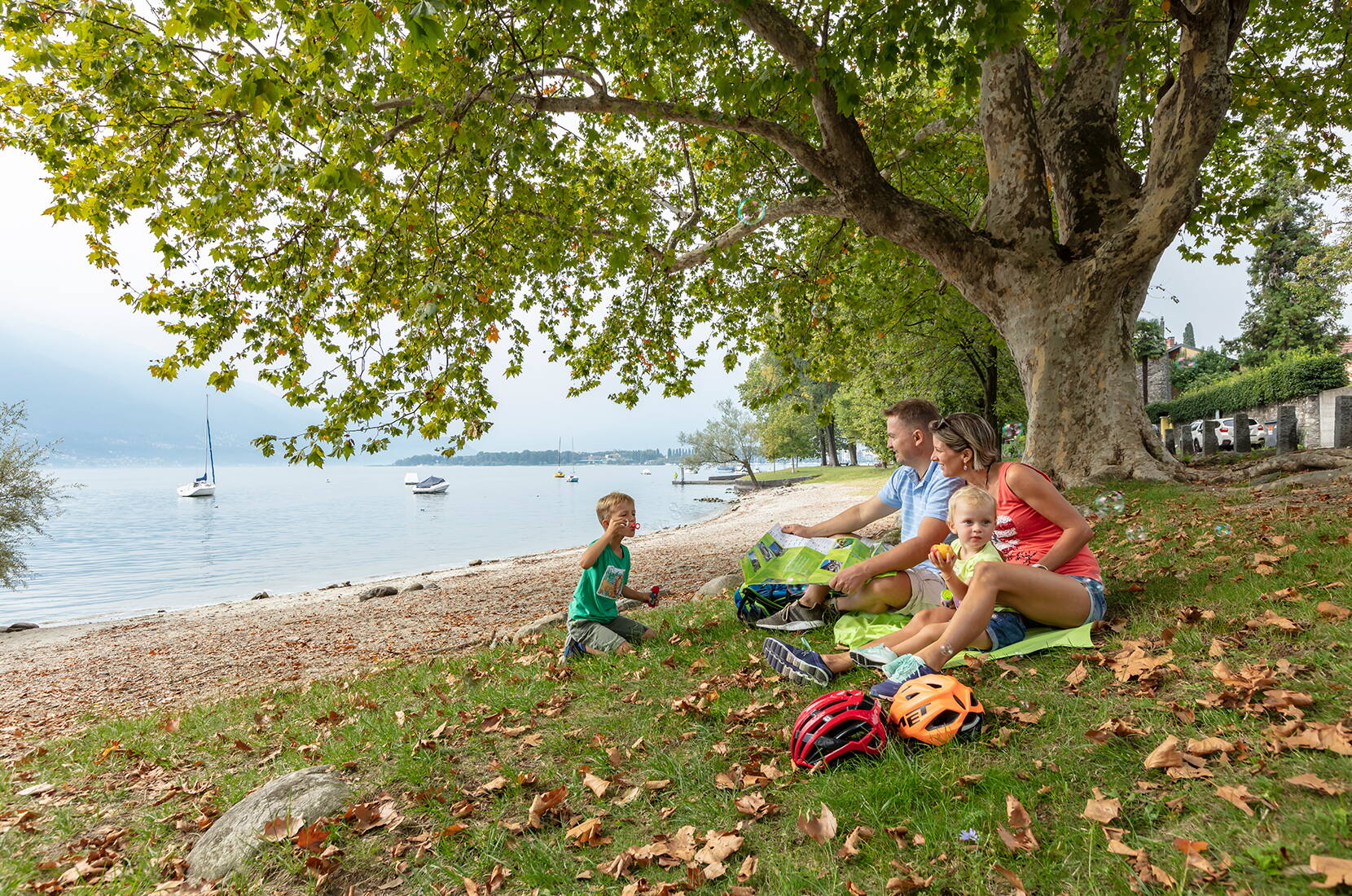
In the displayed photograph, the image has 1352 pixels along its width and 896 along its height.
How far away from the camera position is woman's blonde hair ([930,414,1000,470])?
5.04 m

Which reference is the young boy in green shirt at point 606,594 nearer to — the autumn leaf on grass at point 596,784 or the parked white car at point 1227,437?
the autumn leaf on grass at point 596,784

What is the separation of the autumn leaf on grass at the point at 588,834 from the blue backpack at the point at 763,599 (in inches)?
132

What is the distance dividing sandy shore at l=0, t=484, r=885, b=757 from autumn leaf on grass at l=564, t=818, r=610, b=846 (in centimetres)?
630

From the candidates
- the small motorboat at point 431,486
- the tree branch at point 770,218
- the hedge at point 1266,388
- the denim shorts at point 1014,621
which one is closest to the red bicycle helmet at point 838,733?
the denim shorts at point 1014,621

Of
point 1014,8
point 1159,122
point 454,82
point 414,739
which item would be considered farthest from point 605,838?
point 1159,122

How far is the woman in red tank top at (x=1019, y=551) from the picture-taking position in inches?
163

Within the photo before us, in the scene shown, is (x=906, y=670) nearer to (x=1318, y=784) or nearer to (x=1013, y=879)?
(x=1013, y=879)

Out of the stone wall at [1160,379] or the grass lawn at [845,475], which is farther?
the stone wall at [1160,379]

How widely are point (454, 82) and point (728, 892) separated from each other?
7.59 metres

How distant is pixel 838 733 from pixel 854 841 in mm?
677

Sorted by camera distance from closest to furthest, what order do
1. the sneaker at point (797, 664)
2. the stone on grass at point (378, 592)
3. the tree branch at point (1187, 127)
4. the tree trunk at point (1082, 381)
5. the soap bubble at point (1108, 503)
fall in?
the sneaker at point (797, 664) → the soap bubble at point (1108, 503) → the tree branch at point (1187, 127) → the tree trunk at point (1082, 381) → the stone on grass at point (378, 592)

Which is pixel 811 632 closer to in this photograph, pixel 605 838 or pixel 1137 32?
pixel 605 838

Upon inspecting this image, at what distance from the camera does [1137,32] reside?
11.5 m

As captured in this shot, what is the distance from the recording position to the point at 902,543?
217 inches
